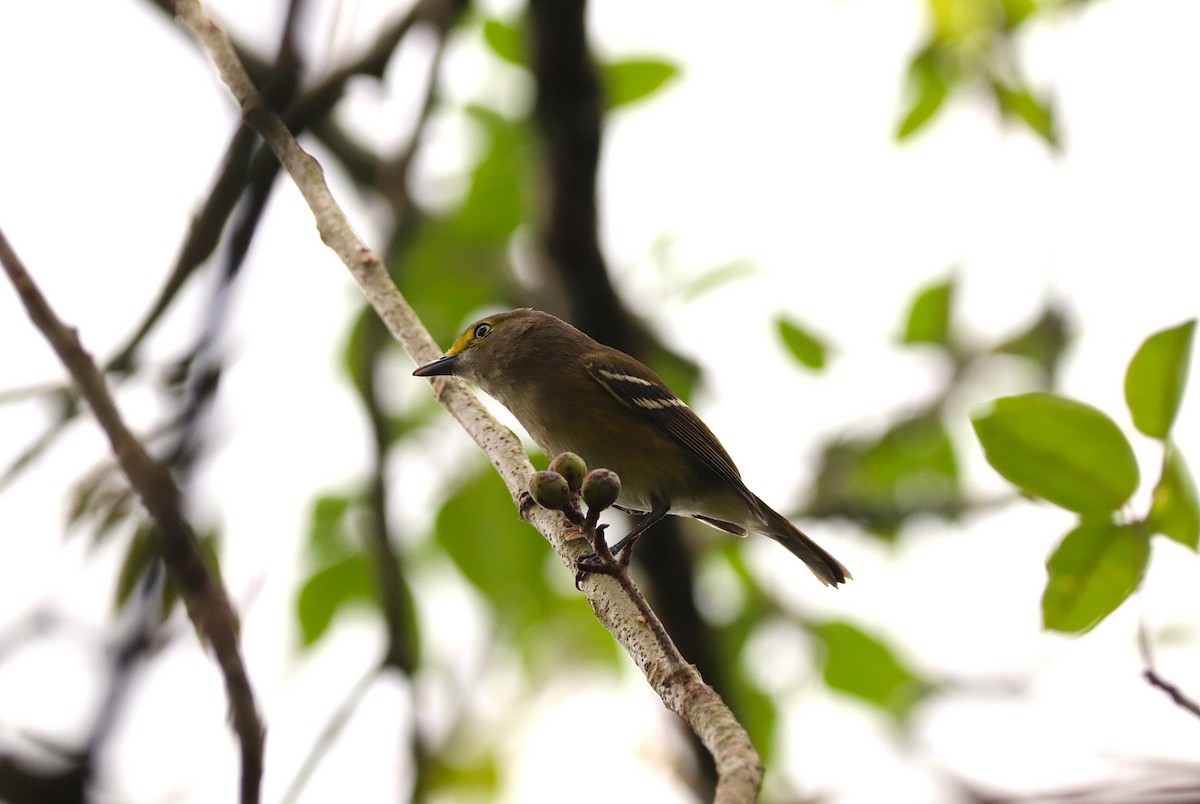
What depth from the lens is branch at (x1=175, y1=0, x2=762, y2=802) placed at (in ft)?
5.72

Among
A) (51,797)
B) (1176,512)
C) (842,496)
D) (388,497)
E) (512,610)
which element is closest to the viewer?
(51,797)

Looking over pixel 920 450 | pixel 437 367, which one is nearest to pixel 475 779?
pixel 920 450

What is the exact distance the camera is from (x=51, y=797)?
1210 millimetres

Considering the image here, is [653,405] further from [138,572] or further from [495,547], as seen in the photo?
[138,572]

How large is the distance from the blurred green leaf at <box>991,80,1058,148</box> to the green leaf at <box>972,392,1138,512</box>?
3.23m

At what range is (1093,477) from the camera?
2.27 metres

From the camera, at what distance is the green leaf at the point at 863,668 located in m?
5.32

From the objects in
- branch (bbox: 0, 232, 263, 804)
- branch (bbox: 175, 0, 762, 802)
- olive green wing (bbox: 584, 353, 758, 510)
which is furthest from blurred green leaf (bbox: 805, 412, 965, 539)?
branch (bbox: 0, 232, 263, 804)

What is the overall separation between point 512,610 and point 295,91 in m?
3.11

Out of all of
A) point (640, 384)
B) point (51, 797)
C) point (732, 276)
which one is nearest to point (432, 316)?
point (640, 384)

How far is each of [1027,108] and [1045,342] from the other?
6.96 ft

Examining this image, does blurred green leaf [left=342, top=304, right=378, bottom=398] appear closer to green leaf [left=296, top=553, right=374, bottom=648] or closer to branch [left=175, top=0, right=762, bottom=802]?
green leaf [left=296, top=553, right=374, bottom=648]

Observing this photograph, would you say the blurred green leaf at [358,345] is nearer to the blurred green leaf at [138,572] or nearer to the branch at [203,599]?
the blurred green leaf at [138,572]

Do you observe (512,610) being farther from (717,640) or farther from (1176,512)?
(1176,512)
